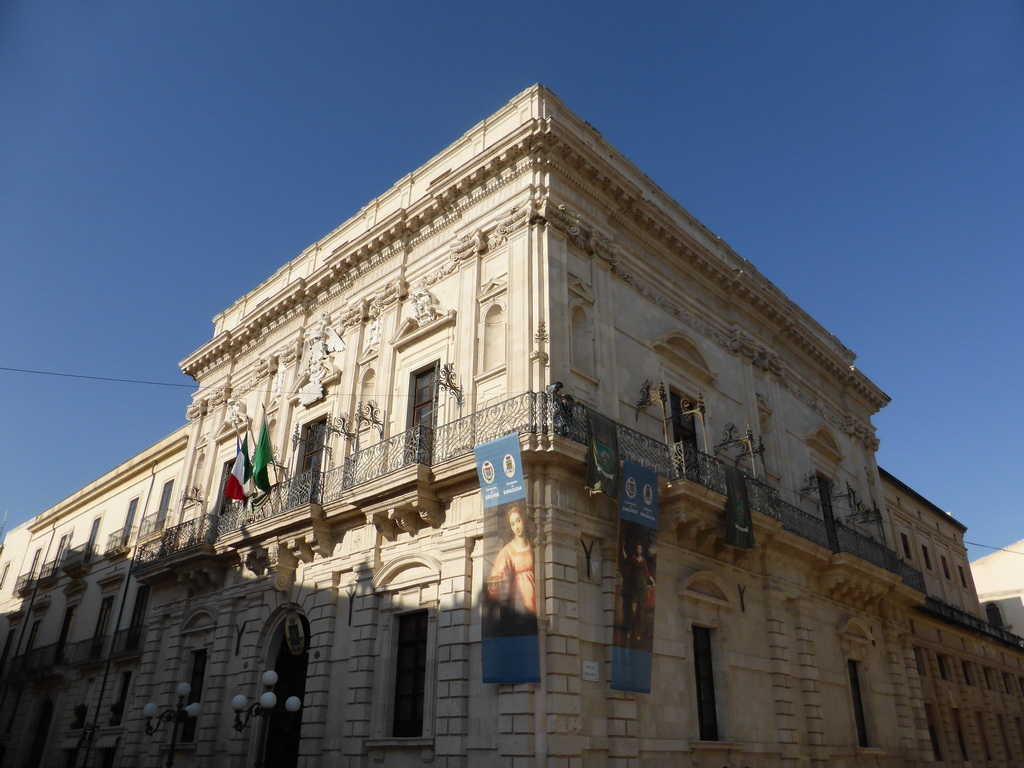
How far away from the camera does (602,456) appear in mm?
10719

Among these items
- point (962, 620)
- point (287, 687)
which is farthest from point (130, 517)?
point (962, 620)

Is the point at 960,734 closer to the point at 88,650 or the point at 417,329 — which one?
the point at 417,329

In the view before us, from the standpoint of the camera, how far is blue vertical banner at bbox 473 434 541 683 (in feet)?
30.7

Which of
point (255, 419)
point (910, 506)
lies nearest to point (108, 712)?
point (255, 419)

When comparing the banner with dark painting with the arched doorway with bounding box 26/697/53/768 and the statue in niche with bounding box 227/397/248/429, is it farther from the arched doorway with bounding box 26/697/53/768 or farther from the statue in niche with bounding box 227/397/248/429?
the arched doorway with bounding box 26/697/53/768

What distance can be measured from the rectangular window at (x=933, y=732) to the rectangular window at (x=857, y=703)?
4.40 meters

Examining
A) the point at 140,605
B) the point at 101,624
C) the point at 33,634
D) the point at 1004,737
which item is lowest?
the point at 1004,737

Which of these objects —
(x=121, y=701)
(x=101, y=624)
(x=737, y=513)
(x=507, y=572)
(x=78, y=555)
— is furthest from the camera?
(x=78, y=555)

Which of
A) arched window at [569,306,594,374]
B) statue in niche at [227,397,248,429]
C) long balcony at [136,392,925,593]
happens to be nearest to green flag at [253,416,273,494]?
long balcony at [136,392,925,593]

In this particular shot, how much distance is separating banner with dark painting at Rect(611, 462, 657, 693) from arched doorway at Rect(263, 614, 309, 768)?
5922 millimetres

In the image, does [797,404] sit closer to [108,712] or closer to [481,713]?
[481,713]

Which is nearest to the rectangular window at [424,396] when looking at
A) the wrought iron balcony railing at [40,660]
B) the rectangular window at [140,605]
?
the rectangular window at [140,605]

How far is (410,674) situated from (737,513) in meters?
5.81

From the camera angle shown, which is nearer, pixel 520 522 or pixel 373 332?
pixel 520 522
